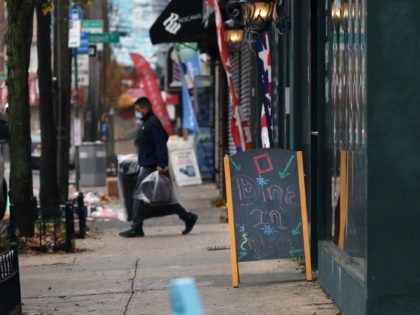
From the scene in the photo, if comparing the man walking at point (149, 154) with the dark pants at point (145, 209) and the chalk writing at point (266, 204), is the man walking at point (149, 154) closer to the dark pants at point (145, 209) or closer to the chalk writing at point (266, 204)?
the dark pants at point (145, 209)

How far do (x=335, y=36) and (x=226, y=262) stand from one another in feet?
12.2

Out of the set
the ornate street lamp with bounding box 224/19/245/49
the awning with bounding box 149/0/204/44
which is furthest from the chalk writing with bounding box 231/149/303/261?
the awning with bounding box 149/0/204/44

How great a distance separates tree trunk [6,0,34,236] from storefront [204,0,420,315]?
4.94 metres

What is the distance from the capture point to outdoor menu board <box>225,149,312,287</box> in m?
8.84

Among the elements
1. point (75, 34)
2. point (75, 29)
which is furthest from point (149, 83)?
point (75, 34)

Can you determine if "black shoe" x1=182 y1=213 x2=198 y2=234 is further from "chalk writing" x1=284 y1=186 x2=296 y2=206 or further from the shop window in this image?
the shop window

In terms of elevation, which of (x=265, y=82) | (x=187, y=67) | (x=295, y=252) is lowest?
(x=295, y=252)

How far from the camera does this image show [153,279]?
9914 millimetres

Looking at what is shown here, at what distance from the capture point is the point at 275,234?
890 cm

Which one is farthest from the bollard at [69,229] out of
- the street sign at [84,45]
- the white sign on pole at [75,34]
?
the street sign at [84,45]
